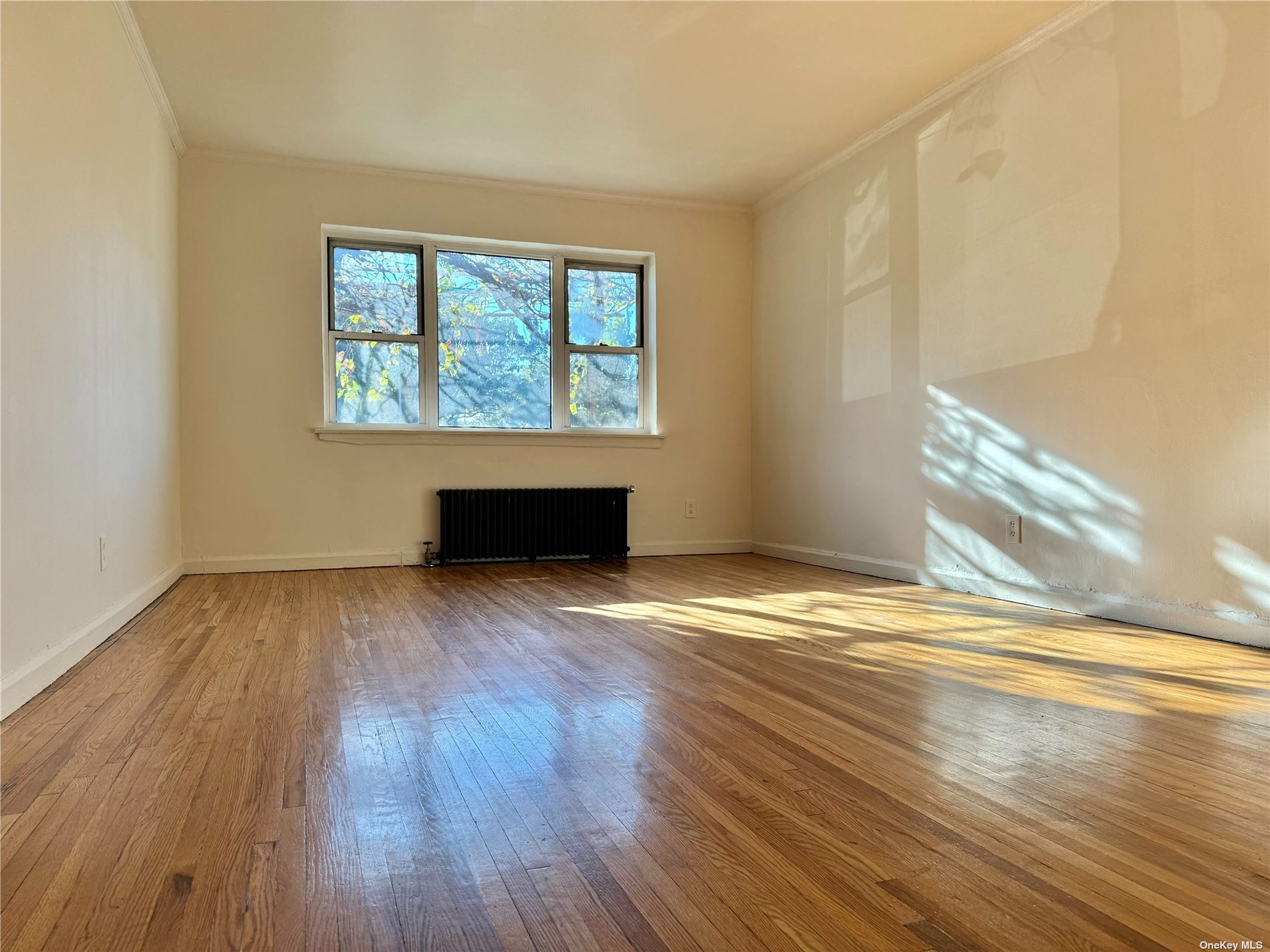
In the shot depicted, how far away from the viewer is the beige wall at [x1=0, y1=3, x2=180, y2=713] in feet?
7.14

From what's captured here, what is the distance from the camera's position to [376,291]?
559cm

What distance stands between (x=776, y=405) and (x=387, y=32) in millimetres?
3469

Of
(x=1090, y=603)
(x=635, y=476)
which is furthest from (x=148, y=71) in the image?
(x=1090, y=603)

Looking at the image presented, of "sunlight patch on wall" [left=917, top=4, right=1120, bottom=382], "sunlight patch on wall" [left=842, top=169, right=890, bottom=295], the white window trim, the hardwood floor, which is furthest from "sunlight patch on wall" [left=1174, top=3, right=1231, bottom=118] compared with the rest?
the white window trim

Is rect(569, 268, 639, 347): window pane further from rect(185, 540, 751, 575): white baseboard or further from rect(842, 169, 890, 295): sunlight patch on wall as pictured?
rect(185, 540, 751, 575): white baseboard

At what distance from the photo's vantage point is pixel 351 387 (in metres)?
5.48

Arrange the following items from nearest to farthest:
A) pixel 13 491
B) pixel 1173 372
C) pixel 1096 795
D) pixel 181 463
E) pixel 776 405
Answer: pixel 1096 795
pixel 13 491
pixel 1173 372
pixel 181 463
pixel 776 405

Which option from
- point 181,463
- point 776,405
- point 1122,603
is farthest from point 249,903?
point 776,405

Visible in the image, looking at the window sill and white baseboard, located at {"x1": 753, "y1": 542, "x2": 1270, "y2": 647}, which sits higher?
the window sill

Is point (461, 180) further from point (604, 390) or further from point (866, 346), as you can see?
point (866, 346)

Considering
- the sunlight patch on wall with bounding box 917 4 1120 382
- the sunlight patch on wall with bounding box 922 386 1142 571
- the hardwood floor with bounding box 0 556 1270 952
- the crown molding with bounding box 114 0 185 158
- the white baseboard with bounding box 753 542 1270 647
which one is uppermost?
the crown molding with bounding box 114 0 185 158

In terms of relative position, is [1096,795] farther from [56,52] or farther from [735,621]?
[56,52]

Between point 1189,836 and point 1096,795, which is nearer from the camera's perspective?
point 1189,836

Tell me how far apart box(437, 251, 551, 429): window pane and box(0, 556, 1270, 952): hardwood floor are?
3015 mm
